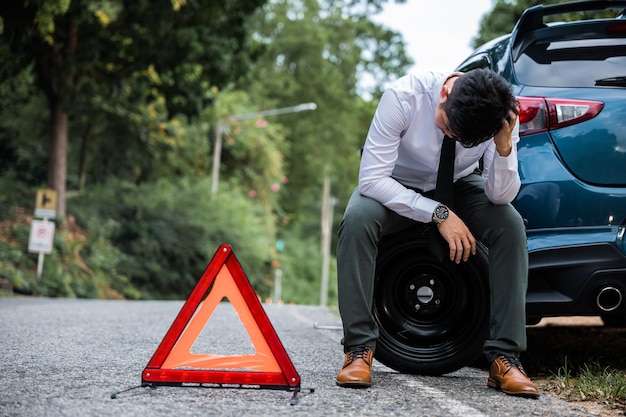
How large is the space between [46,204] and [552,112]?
14587 mm

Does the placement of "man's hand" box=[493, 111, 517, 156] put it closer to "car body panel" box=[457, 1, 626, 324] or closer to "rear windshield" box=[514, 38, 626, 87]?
"car body panel" box=[457, 1, 626, 324]

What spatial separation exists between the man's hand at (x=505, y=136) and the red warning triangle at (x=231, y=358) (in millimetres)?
1301

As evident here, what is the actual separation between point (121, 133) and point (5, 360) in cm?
1965

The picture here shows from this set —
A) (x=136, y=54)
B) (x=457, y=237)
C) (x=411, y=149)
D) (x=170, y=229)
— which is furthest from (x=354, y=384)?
(x=170, y=229)

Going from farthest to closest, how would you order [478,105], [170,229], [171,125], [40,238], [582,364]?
[171,125] → [170,229] → [40,238] → [582,364] → [478,105]

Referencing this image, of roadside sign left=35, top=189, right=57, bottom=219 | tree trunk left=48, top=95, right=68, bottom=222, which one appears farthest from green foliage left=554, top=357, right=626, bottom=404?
tree trunk left=48, top=95, right=68, bottom=222

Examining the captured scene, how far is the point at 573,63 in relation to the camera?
439 centimetres

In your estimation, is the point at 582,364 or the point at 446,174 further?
the point at 582,364

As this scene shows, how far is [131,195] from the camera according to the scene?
23.6 m

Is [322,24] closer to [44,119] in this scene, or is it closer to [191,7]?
[44,119]

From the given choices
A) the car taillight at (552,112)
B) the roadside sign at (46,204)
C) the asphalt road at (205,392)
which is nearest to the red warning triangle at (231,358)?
the asphalt road at (205,392)

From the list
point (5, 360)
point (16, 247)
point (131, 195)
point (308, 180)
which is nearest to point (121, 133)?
point (131, 195)

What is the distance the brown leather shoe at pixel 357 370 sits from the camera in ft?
12.5

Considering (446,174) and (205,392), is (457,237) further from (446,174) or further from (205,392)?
(205,392)
